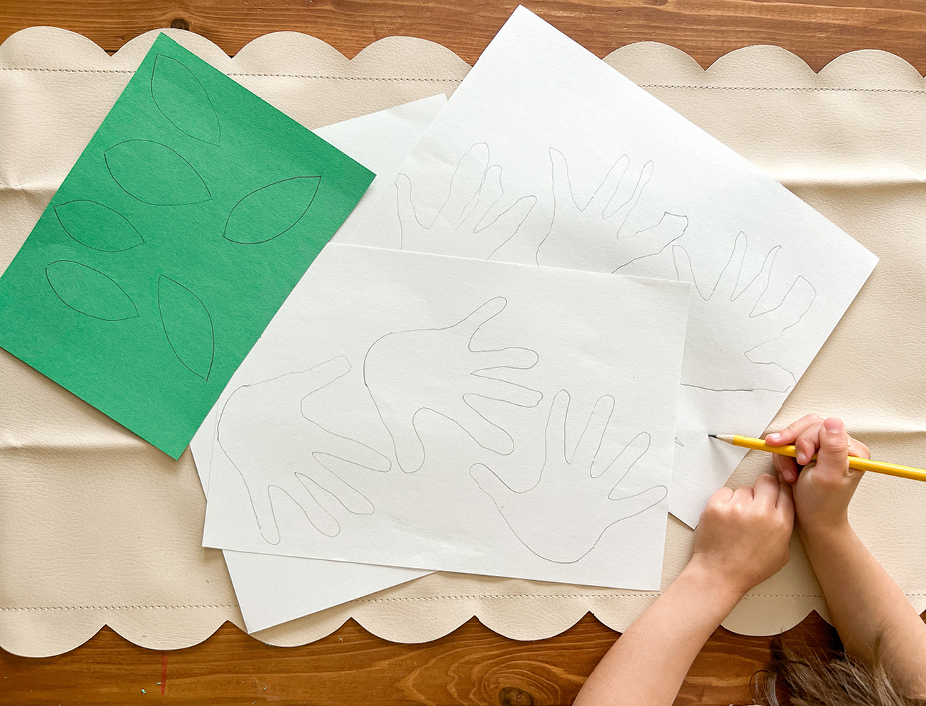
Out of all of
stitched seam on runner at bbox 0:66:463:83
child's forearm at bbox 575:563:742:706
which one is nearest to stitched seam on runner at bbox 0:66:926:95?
stitched seam on runner at bbox 0:66:463:83

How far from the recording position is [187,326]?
0.52 metres

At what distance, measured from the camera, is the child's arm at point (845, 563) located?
515 mm

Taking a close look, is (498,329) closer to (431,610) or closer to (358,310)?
(358,310)

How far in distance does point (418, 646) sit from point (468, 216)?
380 mm

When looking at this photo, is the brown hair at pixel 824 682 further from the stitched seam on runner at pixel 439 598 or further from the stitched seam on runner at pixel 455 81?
the stitched seam on runner at pixel 455 81

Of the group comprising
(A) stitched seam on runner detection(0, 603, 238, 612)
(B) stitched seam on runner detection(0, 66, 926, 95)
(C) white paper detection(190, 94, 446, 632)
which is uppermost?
(B) stitched seam on runner detection(0, 66, 926, 95)

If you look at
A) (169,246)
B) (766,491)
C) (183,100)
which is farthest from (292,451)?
(766,491)

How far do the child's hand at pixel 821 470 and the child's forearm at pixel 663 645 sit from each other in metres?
0.10

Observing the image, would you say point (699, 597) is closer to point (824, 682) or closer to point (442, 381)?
point (824, 682)

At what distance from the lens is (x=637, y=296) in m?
0.54

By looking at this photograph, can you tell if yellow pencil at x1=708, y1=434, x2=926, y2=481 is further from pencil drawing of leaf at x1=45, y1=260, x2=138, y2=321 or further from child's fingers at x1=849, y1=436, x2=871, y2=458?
pencil drawing of leaf at x1=45, y1=260, x2=138, y2=321

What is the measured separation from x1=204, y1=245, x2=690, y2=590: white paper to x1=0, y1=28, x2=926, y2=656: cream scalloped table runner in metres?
0.04

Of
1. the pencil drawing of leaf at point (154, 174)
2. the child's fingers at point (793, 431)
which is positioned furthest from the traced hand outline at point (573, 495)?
the pencil drawing of leaf at point (154, 174)

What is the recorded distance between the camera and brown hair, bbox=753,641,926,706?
0.50 m
